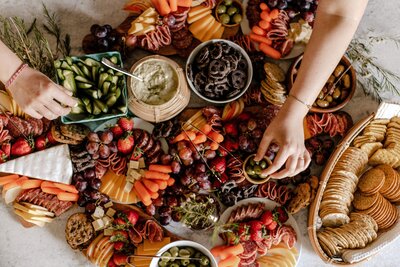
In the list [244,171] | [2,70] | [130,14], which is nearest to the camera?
[2,70]

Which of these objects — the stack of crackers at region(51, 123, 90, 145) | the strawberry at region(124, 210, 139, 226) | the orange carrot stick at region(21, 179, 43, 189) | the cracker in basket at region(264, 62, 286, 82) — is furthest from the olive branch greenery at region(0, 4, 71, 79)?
the cracker in basket at region(264, 62, 286, 82)

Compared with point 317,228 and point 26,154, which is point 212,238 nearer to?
point 317,228

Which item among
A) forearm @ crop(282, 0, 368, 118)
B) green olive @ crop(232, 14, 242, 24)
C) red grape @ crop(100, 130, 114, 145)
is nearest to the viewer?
forearm @ crop(282, 0, 368, 118)

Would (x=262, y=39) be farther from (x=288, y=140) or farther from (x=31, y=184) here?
(x=31, y=184)

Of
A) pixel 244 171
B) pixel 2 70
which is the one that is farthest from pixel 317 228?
pixel 2 70

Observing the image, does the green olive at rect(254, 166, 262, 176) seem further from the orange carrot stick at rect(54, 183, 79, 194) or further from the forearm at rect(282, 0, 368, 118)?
the orange carrot stick at rect(54, 183, 79, 194)

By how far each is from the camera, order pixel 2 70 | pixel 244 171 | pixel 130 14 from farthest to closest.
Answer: pixel 130 14
pixel 244 171
pixel 2 70

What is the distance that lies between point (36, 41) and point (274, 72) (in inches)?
39.4

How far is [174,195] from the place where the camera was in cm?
201

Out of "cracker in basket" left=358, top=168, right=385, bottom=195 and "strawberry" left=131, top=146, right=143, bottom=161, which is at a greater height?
"cracker in basket" left=358, top=168, right=385, bottom=195

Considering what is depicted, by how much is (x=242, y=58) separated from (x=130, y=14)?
1.72ft

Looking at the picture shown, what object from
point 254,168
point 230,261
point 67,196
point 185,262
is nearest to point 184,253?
point 185,262

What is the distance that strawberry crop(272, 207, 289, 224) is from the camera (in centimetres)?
200

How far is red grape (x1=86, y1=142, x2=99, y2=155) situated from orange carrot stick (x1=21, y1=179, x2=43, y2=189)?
24 cm
